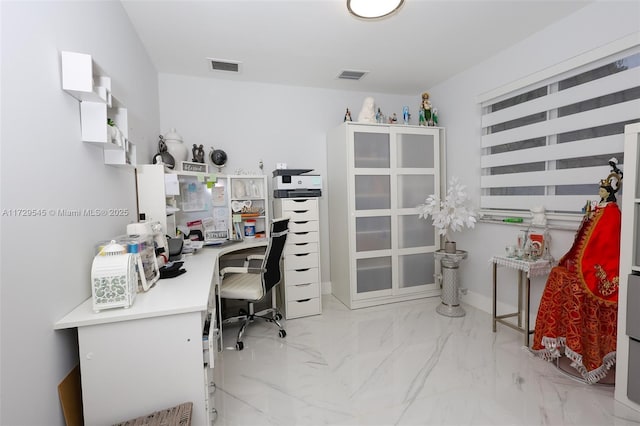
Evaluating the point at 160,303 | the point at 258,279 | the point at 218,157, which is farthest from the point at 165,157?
the point at 160,303

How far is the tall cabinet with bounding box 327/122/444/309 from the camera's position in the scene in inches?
131

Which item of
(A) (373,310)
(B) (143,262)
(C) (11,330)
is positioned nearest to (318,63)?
(B) (143,262)

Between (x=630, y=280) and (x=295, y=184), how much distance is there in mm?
2587

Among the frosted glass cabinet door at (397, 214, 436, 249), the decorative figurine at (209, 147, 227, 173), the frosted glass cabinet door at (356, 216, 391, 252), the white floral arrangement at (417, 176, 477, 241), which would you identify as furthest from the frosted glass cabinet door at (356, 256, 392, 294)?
the decorative figurine at (209, 147, 227, 173)

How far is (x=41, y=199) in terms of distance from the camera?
1136mm

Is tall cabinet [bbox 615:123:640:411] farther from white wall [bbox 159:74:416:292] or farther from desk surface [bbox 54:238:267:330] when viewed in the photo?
white wall [bbox 159:74:416:292]

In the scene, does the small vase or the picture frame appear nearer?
the picture frame

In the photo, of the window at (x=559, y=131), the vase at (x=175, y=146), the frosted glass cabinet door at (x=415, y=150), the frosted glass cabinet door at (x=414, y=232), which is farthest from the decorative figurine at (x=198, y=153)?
the window at (x=559, y=131)

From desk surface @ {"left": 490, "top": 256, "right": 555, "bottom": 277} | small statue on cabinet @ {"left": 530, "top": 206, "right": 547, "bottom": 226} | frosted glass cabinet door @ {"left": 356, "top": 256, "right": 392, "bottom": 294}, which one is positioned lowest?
frosted glass cabinet door @ {"left": 356, "top": 256, "right": 392, "bottom": 294}

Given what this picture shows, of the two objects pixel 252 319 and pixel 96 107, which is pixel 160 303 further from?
pixel 252 319

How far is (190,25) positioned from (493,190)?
125 inches

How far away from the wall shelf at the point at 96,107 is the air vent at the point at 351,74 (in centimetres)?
230

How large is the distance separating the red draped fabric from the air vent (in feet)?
8.10

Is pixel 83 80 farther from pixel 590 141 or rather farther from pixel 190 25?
pixel 590 141
